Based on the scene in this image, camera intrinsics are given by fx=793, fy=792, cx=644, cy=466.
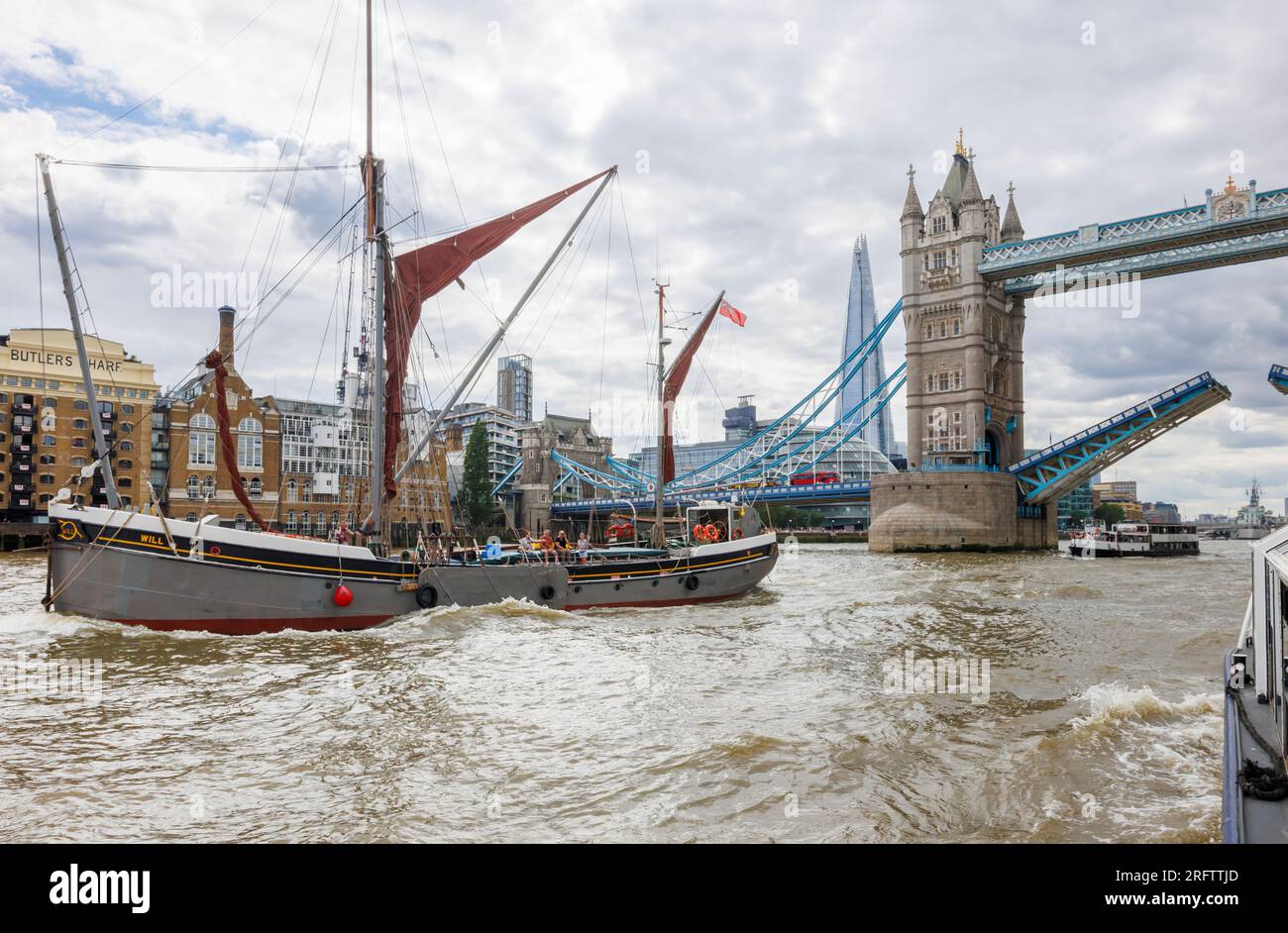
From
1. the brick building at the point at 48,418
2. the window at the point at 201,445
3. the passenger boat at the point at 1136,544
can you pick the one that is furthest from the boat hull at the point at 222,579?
the window at the point at 201,445

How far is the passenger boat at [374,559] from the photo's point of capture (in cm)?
1608

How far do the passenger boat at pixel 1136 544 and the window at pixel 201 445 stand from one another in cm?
6455

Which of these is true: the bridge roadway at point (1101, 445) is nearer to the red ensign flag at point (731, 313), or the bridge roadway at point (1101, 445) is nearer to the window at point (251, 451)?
the red ensign flag at point (731, 313)

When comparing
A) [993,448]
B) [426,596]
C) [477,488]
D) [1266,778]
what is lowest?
[426,596]

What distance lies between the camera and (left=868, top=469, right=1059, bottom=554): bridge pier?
2137 inches

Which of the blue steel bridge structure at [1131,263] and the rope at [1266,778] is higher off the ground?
the blue steel bridge structure at [1131,263]

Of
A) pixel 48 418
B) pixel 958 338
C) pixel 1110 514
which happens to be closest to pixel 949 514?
pixel 958 338

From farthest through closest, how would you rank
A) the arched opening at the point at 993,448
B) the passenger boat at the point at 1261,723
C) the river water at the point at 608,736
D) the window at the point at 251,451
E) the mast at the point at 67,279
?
the window at the point at 251,451 < the arched opening at the point at 993,448 < the mast at the point at 67,279 < the river water at the point at 608,736 < the passenger boat at the point at 1261,723

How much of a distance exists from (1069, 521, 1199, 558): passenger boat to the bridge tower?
15.2 ft

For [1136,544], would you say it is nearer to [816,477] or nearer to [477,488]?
[816,477]

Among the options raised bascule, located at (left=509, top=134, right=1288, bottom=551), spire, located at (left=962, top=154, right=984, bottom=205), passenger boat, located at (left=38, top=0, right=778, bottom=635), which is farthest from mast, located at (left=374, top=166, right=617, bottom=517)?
spire, located at (left=962, top=154, right=984, bottom=205)

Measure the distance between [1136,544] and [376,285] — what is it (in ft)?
169

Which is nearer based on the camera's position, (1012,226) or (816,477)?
(1012,226)

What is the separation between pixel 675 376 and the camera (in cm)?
2956
